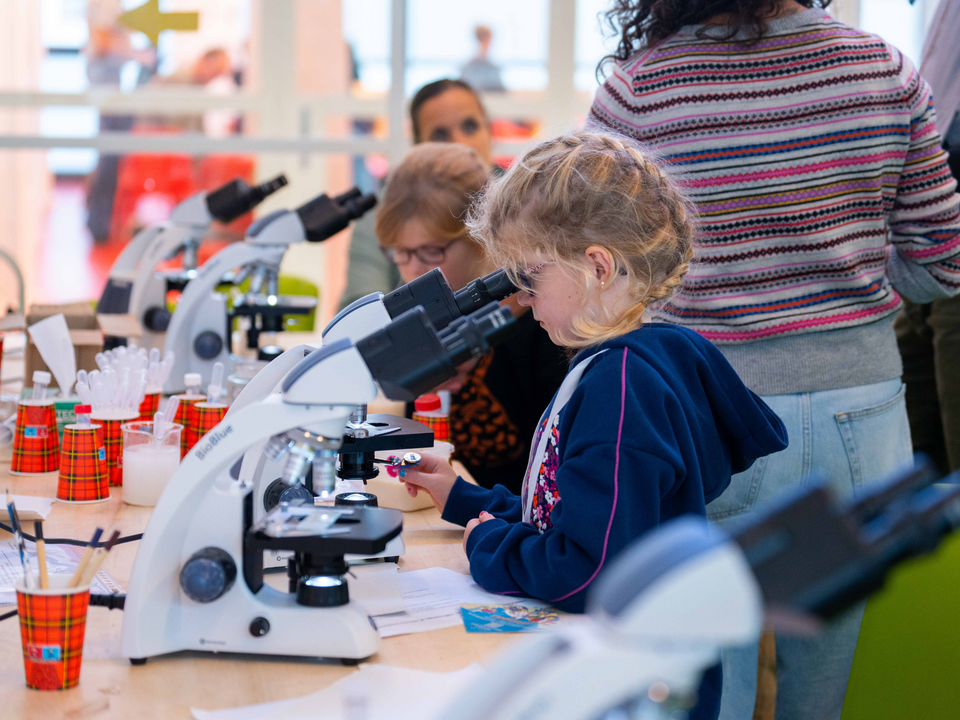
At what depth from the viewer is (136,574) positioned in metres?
0.95

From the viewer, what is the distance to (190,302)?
220cm

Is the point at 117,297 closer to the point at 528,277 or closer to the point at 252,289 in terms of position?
the point at 252,289

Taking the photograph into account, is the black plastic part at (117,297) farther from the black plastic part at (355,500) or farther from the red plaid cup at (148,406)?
the black plastic part at (355,500)

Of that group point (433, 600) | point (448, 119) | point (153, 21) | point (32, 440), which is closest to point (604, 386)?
point (433, 600)

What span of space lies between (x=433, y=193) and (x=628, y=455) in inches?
42.9

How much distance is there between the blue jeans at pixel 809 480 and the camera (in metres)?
1.46

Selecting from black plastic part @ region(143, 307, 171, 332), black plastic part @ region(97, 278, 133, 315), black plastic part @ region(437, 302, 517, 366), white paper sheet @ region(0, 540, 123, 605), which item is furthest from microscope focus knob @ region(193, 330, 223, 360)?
black plastic part @ region(437, 302, 517, 366)

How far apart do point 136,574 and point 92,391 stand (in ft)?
2.75

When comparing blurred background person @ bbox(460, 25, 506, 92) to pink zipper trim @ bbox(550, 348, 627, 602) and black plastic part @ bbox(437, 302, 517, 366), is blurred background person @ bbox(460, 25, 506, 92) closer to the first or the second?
pink zipper trim @ bbox(550, 348, 627, 602)

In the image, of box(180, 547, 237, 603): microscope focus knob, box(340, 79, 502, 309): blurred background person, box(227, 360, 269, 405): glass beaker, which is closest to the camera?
box(180, 547, 237, 603): microscope focus knob

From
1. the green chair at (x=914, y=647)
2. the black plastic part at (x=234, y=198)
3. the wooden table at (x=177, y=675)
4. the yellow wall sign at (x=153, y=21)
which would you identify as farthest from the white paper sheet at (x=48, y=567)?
the yellow wall sign at (x=153, y=21)

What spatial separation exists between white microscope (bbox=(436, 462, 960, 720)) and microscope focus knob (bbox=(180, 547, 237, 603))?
1.75 ft

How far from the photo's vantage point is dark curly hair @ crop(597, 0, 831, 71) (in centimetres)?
146

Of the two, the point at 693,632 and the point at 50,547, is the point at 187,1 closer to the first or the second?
the point at 50,547
